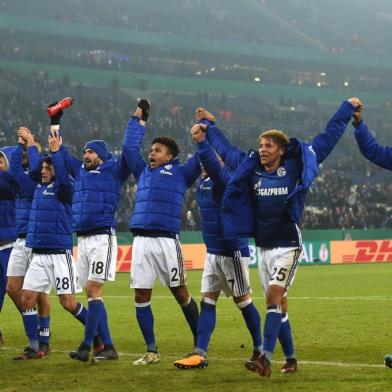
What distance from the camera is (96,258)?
9789mm

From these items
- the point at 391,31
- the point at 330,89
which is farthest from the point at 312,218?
the point at 391,31

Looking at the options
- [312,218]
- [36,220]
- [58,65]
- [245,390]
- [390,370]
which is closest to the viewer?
[245,390]

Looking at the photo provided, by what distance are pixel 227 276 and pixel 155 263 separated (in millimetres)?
768

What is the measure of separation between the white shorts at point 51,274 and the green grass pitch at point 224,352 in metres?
0.79

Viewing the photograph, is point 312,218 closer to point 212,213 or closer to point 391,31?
point 212,213

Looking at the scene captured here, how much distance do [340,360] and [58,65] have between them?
41774mm

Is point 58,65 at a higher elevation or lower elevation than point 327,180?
higher

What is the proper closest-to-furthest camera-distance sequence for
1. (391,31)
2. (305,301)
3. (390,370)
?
(390,370) → (305,301) → (391,31)

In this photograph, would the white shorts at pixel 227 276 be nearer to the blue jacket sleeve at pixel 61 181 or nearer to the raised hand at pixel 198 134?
the raised hand at pixel 198 134

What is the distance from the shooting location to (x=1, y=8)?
50.8 meters

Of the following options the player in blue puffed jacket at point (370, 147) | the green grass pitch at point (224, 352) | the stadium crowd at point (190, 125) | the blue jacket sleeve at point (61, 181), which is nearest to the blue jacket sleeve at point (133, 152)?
the blue jacket sleeve at point (61, 181)

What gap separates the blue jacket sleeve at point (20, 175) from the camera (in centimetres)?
1093

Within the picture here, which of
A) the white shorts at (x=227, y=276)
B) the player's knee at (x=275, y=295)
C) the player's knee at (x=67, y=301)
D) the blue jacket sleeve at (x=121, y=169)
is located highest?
the blue jacket sleeve at (x=121, y=169)

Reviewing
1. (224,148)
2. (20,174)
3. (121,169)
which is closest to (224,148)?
(224,148)
